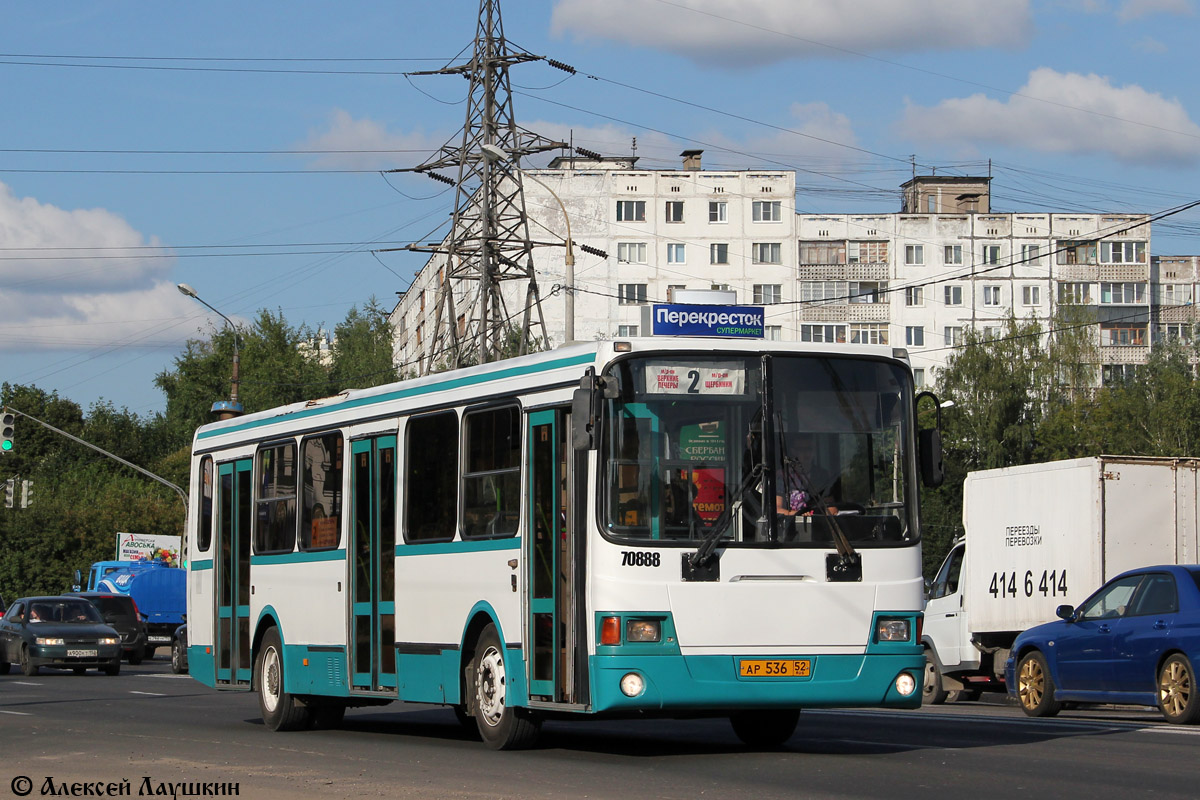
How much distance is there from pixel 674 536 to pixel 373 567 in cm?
418

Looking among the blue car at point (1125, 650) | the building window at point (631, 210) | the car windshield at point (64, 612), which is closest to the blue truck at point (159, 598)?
the car windshield at point (64, 612)

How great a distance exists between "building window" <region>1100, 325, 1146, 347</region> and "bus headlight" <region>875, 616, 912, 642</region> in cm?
8946

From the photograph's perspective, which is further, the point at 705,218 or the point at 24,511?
the point at 705,218

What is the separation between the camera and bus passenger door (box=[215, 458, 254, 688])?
17516mm

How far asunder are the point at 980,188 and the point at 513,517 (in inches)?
3613

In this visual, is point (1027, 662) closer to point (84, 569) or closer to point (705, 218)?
point (84, 569)

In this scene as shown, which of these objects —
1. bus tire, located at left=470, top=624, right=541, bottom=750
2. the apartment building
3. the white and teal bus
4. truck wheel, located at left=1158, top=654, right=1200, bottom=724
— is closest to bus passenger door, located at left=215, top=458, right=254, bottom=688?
the white and teal bus

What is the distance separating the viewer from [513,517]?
12789 millimetres

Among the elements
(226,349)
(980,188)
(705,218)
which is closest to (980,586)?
(705,218)

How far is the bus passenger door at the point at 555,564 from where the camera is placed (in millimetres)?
11789

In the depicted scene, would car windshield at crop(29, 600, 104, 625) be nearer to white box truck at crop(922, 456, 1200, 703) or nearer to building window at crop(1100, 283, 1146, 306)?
white box truck at crop(922, 456, 1200, 703)

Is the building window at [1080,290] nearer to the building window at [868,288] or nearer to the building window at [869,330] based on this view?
the building window at [868,288]

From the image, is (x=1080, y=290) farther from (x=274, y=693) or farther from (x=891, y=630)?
(x=891, y=630)

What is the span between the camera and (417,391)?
14.4m
